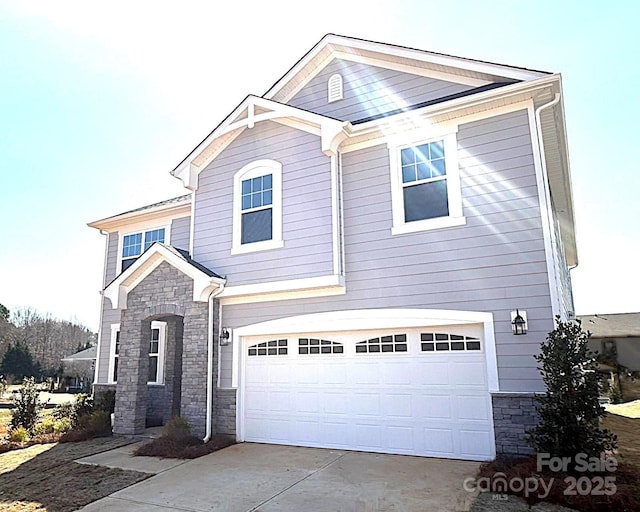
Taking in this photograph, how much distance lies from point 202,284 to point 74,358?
28.3 meters

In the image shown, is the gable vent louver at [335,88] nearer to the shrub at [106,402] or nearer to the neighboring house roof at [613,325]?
the shrub at [106,402]

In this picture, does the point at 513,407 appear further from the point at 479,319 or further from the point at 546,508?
the point at 546,508

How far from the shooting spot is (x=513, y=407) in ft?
23.7

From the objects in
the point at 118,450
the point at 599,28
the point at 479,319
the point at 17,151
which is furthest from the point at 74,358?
the point at 599,28

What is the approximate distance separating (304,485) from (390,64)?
8795 mm

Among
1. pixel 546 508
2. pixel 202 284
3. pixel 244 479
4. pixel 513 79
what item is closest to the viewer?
pixel 546 508

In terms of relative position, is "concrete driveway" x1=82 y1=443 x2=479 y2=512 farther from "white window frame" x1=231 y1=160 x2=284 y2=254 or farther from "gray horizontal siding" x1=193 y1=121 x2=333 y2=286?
"white window frame" x1=231 y1=160 x2=284 y2=254

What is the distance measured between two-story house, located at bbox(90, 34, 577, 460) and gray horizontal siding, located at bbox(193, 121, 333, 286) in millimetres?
37

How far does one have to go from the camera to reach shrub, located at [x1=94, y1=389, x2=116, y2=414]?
1159 centimetres

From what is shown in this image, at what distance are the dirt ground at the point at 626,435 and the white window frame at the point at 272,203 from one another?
754cm

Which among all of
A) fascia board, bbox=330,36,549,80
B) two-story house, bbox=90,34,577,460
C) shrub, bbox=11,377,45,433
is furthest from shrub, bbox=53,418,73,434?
fascia board, bbox=330,36,549,80

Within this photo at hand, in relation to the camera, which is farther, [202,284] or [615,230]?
[615,230]

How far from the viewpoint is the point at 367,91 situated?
33.4 ft

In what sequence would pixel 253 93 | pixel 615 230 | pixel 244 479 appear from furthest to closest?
pixel 615 230
pixel 253 93
pixel 244 479
